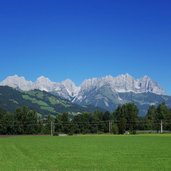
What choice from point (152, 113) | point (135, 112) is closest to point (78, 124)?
point (135, 112)

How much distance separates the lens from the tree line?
5512 inches

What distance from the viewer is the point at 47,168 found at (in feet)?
81.5

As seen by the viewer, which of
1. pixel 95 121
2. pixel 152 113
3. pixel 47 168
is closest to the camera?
pixel 47 168

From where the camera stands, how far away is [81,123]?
150500mm

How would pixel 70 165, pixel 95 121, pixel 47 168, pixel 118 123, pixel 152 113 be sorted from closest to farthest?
1. pixel 47 168
2. pixel 70 165
3. pixel 118 123
4. pixel 95 121
5. pixel 152 113

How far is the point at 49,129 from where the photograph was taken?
14725cm

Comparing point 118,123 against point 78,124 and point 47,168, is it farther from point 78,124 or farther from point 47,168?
point 47,168

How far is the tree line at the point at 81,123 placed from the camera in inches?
5512

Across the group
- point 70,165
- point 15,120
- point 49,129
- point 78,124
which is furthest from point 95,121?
point 70,165

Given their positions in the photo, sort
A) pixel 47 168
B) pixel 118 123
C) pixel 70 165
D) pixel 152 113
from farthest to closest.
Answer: pixel 152 113
pixel 118 123
pixel 70 165
pixel 47 168

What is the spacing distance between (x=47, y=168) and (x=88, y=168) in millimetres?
2355

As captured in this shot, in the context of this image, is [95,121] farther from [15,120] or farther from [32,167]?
[32,167]

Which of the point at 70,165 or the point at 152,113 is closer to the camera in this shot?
the point at 70,165

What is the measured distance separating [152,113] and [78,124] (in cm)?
3260
